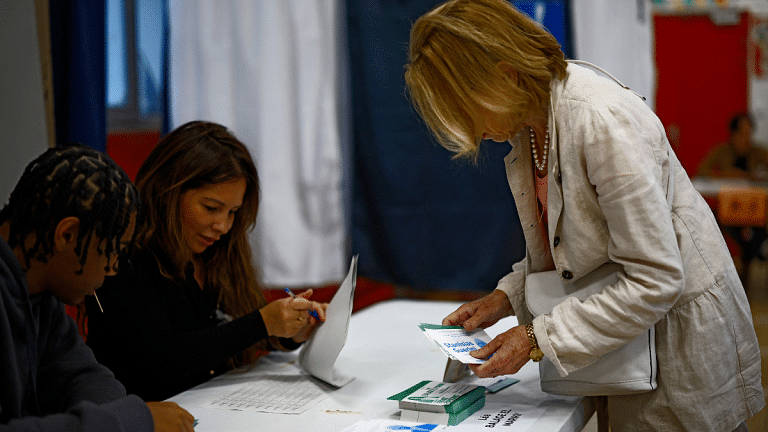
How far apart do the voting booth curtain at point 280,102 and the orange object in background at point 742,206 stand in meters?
3.07

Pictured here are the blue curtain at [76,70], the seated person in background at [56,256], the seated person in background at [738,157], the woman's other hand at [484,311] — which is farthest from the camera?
the seated person in background at [738,157]

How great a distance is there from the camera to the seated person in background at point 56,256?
0.93 meters

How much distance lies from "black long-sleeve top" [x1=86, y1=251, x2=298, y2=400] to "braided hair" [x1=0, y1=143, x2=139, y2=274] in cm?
55

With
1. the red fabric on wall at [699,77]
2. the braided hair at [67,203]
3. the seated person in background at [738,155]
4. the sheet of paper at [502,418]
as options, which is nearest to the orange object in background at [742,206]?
the seated person in background at [738,155]

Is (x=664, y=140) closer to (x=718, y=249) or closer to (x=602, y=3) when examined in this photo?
A: (x=718, y=249)

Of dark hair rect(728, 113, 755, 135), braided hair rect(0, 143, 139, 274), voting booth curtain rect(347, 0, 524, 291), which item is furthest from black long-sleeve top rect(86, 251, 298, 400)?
dark hair rect(728, 113, 755, 135)

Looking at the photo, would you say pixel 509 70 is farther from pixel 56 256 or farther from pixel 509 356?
pixel 56 256

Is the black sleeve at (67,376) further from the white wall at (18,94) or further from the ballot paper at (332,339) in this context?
the white wall at (18,94)

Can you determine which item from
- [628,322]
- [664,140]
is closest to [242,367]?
[628,322]

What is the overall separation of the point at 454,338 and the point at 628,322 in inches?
13.0

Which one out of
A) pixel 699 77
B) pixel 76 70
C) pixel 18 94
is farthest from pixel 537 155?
pixel 699 77

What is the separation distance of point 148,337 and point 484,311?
2.37 ft

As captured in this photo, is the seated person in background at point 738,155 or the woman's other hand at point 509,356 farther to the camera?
the seated person in background at point 738,155

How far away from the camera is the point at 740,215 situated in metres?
5.14
